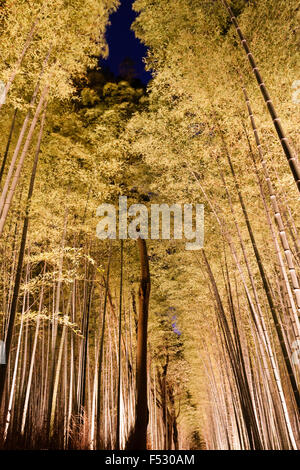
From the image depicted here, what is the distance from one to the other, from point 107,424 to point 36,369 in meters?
2.38

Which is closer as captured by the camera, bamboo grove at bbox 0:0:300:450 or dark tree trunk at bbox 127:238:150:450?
bamboo grove at bbox 0:0:300:450

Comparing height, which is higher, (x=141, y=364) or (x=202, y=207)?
(x=202, y=207)

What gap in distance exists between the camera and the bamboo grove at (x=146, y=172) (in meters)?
3.42

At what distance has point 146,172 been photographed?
634 centimetres

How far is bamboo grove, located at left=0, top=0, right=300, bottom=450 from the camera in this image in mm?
3418

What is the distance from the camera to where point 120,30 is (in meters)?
5.21

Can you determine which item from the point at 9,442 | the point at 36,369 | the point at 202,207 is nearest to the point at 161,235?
the point at 202,207

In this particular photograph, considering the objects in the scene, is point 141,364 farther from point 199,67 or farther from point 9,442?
point 199,67

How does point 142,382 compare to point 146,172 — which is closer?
point 142,382

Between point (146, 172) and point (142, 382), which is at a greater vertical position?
point (146, 172)

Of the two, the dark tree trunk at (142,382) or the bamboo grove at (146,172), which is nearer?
the bamboo grove at (146,172)
